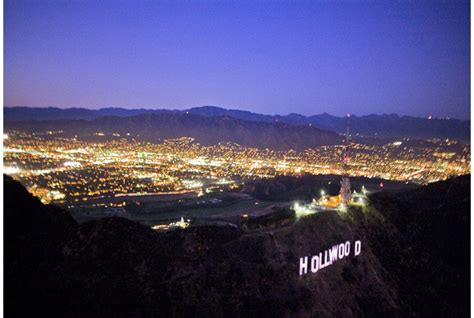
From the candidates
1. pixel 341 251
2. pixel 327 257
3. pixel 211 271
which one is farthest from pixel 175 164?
pixel 211 271

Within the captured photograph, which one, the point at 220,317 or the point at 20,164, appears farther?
the point at 20,164

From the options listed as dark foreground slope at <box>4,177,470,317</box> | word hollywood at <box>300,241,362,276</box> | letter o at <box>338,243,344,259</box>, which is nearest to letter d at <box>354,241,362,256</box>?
word hollywood at <box>300,241,362,276</box>

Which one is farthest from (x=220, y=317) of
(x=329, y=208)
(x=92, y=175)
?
(x=92, y=175)

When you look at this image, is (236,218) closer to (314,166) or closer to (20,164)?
(20,164)

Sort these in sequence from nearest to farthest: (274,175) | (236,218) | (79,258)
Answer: (79,258) < (236,218) < (274,175)

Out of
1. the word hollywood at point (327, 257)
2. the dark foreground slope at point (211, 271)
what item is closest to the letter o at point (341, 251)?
the word hollywood at point (327, 257)

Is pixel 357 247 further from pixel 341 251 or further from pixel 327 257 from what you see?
pixel 327 257
